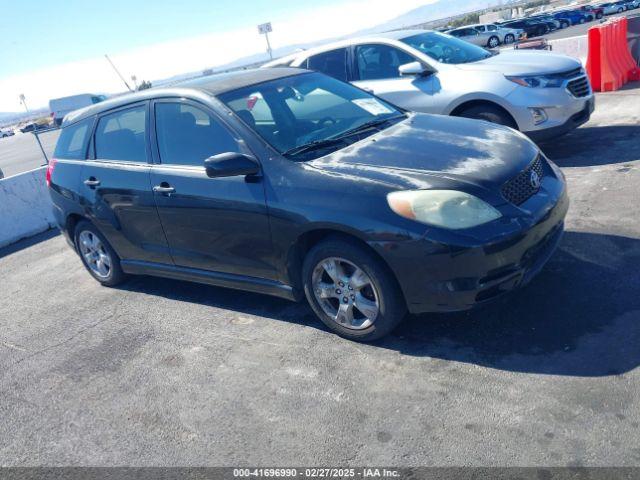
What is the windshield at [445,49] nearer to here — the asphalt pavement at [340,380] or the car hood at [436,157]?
the asphalt pavement at [340,380]

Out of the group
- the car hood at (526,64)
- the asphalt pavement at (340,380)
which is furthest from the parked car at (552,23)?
the asphalt pavement at (340,380)

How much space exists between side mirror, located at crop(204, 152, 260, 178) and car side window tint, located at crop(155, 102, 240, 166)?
258mm

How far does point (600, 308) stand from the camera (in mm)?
3707

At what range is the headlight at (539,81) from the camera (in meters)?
6.90

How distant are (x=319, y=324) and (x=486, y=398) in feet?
4.82

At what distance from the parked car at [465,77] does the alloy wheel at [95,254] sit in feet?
13.3

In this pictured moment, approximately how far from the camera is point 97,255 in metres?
5.81

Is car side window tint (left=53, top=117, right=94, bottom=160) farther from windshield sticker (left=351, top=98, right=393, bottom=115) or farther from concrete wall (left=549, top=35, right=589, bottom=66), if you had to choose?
concrete wall (left=549, top=35, right=589, bottom=66)

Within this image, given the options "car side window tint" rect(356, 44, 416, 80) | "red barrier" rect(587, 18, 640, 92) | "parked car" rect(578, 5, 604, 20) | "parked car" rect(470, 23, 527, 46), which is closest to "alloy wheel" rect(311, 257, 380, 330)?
"car side window tint" rect(356, 44, 416, 80)

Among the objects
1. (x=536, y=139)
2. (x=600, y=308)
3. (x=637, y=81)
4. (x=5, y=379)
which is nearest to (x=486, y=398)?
(x=600, y=308)

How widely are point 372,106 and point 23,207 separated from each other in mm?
6626

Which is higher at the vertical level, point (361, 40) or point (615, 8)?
point (361, 40)

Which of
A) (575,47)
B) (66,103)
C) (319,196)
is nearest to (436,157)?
(319,196)

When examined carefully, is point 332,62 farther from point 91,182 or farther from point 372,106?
point 91,182
